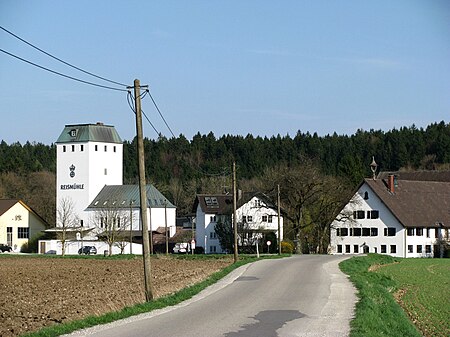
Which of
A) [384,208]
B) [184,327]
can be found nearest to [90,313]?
[184,327]

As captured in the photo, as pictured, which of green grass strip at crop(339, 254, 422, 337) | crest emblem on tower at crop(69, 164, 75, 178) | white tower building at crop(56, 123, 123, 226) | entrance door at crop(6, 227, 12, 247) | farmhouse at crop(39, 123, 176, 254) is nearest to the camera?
green grass strip at crop(339, 254, 422, 337)

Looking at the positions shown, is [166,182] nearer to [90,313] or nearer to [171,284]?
[171,284]

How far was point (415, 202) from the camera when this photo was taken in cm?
8138

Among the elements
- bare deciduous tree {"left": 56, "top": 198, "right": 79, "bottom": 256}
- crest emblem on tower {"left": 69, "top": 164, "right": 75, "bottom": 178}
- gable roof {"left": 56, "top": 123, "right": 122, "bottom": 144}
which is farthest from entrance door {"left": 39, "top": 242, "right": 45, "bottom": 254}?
gable roof {"left": 56, "top": 123, "right": 122, "bottom": 144}

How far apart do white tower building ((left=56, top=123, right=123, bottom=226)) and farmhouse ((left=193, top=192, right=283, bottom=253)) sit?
17.8m

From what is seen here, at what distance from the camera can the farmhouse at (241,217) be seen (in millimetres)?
79925

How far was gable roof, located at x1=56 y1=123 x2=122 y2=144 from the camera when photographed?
351ft

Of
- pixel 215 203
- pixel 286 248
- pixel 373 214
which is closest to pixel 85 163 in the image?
pixel 215 203

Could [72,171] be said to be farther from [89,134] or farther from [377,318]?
[377,318]

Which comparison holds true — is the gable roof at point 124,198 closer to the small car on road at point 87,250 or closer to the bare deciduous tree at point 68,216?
the bare deciduous tree at point 68,216

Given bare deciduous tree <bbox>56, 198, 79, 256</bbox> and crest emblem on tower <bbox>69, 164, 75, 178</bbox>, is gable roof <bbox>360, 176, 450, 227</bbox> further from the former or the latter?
crest emblem on tower <bbox>69, 164, 75, 178</bbox>

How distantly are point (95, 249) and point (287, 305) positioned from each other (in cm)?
6653

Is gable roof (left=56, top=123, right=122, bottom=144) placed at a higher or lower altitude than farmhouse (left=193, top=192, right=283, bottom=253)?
higher

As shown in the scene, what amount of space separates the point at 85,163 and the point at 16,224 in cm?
1531
